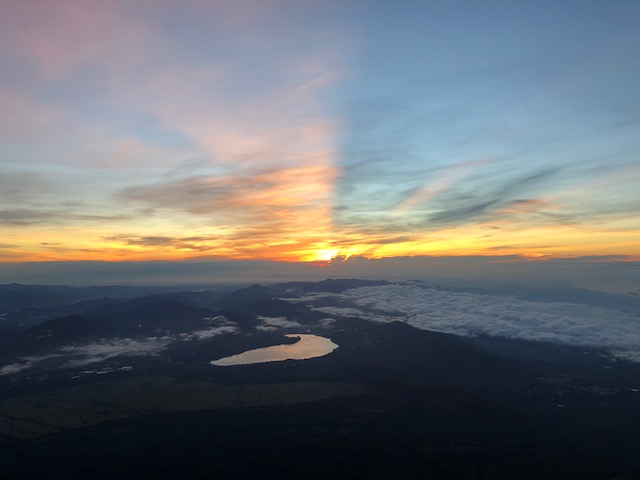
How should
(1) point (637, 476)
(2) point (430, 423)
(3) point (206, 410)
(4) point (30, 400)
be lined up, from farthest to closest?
(4) point (30, 400) < (3) point (206, 410) < (2) point (430, 423) < (1) point (637, 476)

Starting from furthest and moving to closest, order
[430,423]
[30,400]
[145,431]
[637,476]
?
[30,400] < [430,423] < [145,431] < [637,476]

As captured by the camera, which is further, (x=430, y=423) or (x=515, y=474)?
(x=430, y=423)

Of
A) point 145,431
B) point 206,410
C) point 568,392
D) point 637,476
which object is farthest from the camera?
point 568,392

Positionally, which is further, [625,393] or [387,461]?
[625,393]

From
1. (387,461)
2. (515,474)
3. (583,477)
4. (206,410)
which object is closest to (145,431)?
(206,410)

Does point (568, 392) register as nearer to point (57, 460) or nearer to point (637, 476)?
point (637, 476)

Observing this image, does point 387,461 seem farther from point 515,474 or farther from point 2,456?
point 2,456

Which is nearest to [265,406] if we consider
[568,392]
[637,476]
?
[637,476]

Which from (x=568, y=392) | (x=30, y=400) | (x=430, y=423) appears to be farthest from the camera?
(x=568, y=392)
